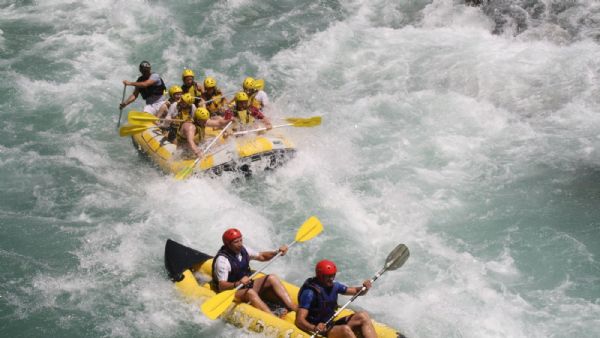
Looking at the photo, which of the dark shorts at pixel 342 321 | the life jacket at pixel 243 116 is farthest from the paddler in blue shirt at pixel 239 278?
the life jacket at pixel 243 116

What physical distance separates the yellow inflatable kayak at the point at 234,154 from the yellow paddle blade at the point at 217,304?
3188 mm

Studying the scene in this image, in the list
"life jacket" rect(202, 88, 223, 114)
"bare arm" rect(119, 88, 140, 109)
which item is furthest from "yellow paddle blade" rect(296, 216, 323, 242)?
"bare arm" rect(119, 88, 140, 109)

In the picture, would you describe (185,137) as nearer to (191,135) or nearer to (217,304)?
(191,135)

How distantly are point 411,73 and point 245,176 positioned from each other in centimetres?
450

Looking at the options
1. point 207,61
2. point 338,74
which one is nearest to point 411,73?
point 338,74

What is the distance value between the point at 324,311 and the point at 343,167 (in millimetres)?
4409

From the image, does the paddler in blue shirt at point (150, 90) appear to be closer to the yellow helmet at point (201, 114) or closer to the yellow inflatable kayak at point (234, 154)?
the yellow inflatable kayak at point (234, 154)

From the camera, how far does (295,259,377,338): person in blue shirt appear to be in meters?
6.99

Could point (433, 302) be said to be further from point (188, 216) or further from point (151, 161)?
point (151, 161)

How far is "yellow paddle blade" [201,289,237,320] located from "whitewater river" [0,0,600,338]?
0.60 m

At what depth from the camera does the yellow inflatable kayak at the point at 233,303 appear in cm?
721

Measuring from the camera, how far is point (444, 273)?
30.2 feet

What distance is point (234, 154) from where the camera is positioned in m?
10.4

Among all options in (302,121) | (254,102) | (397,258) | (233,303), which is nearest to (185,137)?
(254,102)
